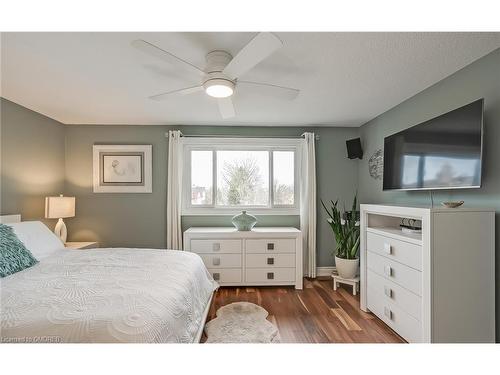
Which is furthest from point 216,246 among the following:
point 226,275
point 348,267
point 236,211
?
point 348,267

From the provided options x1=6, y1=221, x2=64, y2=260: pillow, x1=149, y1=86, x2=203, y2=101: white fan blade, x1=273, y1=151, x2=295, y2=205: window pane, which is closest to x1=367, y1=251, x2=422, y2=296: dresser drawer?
x1=273, y1=151, x2=295, y2=205: window pane

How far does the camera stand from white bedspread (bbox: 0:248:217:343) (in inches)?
41.3

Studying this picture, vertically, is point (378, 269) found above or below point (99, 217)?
below

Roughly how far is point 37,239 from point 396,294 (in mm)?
3225

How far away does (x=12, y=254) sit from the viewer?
1877mm

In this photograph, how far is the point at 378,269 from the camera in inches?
95.3

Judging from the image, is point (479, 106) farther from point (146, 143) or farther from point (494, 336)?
point (146, 143)

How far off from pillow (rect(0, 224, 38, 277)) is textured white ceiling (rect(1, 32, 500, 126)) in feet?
4.36

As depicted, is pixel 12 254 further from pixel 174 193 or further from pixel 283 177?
pixel 283 177

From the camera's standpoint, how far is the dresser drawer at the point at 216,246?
333 centimetres

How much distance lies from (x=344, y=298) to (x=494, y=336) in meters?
1.44

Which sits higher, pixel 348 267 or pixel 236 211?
pixel 236 211

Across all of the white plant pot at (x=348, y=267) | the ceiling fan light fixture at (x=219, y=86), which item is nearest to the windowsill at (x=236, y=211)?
the white plant pot at (x=348, y=267)
